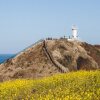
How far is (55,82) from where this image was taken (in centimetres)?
2936

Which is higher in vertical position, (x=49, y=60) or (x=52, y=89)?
(x=52, y=89)

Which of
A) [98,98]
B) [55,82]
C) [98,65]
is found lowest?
[98,65]

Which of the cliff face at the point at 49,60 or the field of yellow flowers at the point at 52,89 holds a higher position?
the field of yellow flowers at the point at 52,89

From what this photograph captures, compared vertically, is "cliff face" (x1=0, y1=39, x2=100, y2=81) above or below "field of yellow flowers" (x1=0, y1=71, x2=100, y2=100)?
below

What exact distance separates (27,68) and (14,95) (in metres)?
16.6

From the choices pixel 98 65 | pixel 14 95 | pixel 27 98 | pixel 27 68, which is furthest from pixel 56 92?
pixel 98 65

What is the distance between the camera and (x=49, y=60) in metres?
42.9

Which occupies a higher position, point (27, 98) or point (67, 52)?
point (27, 98)

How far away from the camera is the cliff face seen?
4188cm

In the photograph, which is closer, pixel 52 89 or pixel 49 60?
pixel 52 89

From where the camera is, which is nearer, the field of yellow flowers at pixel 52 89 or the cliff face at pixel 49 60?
the field of yellow flowers at pixel 52 89

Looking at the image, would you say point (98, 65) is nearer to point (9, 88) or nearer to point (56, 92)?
point (9, 88)

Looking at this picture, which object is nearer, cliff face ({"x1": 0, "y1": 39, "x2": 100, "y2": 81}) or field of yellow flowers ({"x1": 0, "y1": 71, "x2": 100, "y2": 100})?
field of yellow flowers ({"x1": 0, "y1": 71, "x2": 100, "y2": 100})

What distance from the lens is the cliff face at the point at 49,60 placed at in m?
41.9
